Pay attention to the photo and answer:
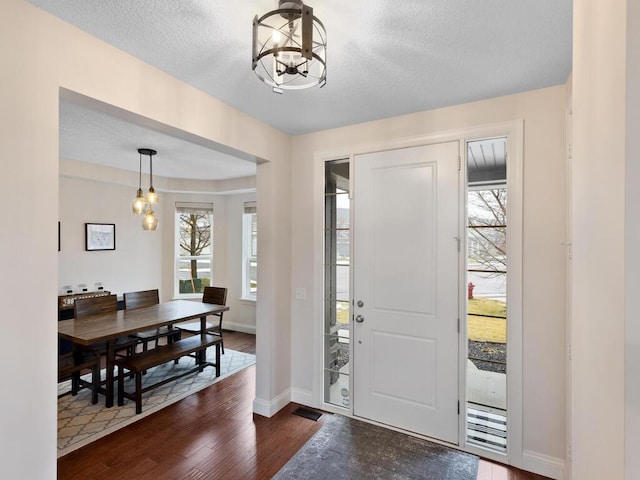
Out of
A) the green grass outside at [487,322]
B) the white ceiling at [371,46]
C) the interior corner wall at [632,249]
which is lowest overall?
the green grass outside at [487,322]

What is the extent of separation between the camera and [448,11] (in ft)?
4.67

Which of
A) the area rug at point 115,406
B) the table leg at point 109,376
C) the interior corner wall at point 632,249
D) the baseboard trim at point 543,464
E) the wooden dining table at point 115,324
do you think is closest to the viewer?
the interior corner wall at point 632,249

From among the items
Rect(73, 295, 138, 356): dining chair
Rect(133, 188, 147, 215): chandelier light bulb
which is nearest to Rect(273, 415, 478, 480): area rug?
Rect(73, 295, 138, 356): dining chair

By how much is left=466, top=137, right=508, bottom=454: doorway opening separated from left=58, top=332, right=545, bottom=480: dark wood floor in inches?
10.5

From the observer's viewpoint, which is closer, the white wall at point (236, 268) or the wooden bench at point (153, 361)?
the wooden bench at point (153, 361)

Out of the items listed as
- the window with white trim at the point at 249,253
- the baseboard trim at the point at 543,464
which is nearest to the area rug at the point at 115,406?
the window with white trim at the point at 249,253

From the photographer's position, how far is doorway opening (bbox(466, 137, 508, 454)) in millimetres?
2318

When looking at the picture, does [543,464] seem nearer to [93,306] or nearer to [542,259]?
[542,259]

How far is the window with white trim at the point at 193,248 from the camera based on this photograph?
589cm

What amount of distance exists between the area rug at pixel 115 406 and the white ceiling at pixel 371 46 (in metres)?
2.74

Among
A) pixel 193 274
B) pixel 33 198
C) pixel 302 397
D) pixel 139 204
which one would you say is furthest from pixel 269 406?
pixel 193 274

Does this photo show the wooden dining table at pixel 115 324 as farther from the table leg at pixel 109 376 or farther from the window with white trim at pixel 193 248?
the window with white trim at pixel 193 248

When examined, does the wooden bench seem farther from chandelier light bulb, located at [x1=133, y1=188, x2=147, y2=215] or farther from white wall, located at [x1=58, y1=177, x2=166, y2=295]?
white wall, located at [x1=58, y1=177, x2=166, y2=295]

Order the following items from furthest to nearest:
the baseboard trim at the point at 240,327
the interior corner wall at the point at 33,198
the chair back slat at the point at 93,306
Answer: the baseboard trim at the point at 240,327 → the chair back slat at the point at 93,306 → the interior corner wall at the point at 33,198
